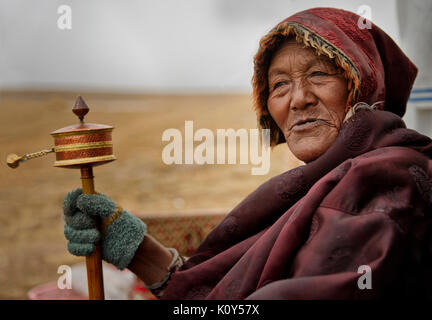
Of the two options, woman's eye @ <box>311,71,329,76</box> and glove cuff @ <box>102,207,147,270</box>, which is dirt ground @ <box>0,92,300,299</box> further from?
glove cuff @ <box>102,207,147,270</box>

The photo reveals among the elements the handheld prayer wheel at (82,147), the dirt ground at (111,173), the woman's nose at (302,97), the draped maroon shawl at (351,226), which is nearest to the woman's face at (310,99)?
the woman's nose at (302,97)

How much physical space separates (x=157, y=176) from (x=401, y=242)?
10.6 metres

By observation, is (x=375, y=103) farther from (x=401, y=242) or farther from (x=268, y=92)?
(x=401, y=242)

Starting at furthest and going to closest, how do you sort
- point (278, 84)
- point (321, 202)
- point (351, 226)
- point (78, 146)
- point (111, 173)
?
1. point (111, 173)
2. point (278, 84)
3. point (78, 146)
4. point (321, 202)
5. point (351, 226)

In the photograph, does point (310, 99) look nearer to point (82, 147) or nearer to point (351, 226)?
point (351, 226)

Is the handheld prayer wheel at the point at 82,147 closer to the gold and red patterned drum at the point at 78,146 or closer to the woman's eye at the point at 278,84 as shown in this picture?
the gold and red patterned drum at the point at 78,146

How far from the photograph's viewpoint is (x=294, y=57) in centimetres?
176

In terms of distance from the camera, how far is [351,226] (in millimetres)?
1185

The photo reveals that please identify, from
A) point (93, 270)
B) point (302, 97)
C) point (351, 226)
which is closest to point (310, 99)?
point (302, 97)

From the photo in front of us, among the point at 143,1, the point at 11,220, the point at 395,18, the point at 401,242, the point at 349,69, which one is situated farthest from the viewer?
the point at 143,1

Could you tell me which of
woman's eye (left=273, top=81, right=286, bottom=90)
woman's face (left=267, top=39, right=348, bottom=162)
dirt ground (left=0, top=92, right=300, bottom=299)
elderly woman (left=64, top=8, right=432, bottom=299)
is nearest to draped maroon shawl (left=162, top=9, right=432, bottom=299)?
elderly woman (left=64, top=8, right=432, bottom=299)

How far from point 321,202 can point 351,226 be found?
0.49ft
